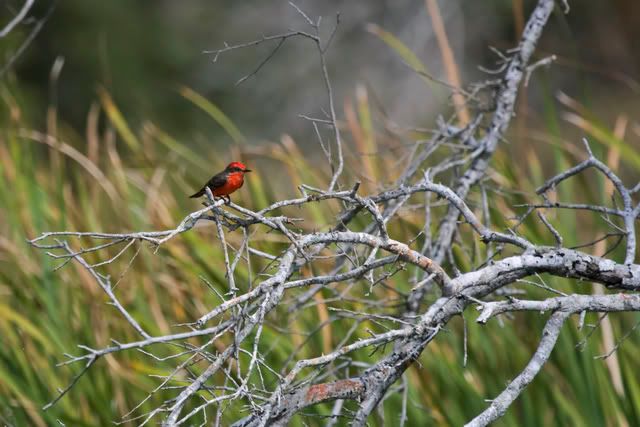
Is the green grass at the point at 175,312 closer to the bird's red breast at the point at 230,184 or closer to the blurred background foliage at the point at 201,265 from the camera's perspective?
the blurred background foliage at the point at 201,265

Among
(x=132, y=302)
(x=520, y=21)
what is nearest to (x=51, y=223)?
(x=132, y=302)

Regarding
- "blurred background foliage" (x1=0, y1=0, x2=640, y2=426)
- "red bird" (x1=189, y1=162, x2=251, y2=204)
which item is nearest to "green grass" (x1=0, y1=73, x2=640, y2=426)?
"blurred background foliage" (x1=0, y1=0, x2=640, y2=426)

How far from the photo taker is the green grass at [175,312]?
3154 mm

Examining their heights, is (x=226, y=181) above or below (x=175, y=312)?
above

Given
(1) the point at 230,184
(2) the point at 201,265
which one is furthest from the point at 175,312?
(1) the point at 230,184

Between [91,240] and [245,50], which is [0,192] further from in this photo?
[245,50]

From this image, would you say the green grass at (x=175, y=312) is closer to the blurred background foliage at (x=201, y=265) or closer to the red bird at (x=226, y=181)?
the blurred background foliage at (x=201, y=265)

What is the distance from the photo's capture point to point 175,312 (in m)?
4.03

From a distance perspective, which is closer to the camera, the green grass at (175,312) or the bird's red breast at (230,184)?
the green grass at (175,312)

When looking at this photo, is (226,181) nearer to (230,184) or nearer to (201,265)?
(230,184)

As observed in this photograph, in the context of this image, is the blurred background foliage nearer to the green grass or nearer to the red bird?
the green grass

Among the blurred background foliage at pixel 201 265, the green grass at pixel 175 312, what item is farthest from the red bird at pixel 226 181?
the green grass at pixel 175 312

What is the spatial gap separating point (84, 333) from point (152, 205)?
0.85 metres

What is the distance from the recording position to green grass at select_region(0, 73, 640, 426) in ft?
10.3
